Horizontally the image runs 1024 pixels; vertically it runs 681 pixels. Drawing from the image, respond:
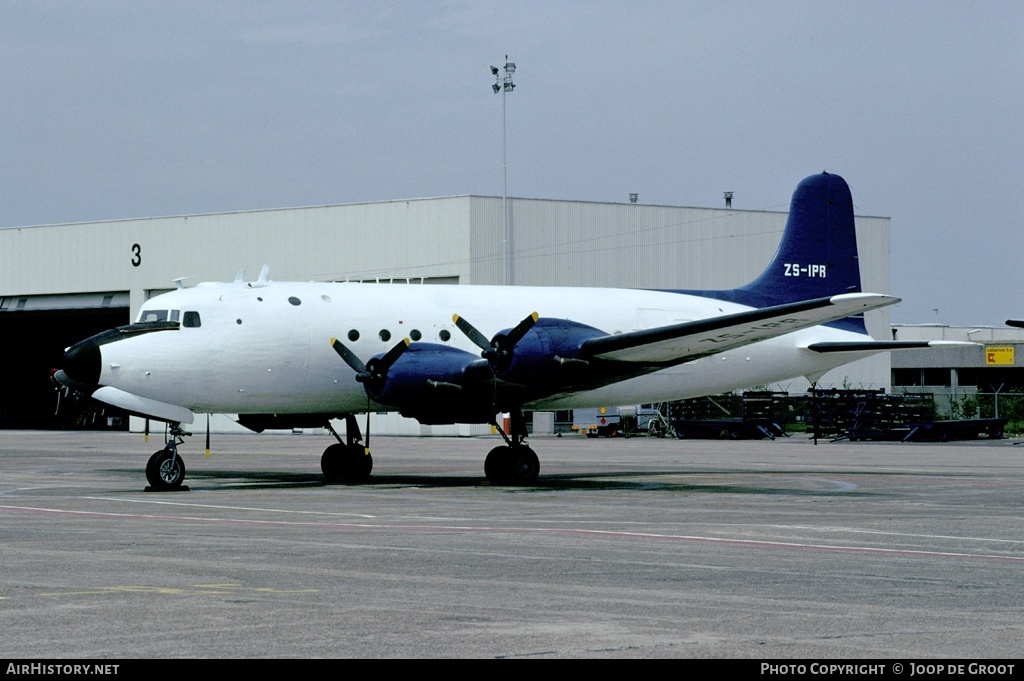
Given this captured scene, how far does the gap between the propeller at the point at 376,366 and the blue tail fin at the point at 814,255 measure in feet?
31.0

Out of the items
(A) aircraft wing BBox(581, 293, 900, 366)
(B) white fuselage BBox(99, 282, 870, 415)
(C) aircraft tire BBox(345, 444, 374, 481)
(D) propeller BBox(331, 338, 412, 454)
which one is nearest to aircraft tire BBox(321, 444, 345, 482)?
(C) aircraft tire BBox(345, 444, 374, 481)

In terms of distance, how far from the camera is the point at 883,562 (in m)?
13.8

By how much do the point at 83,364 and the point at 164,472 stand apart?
247cm

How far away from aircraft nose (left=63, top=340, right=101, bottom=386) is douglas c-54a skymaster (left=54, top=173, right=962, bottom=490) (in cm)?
2

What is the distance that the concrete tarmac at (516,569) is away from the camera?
9.12 meters

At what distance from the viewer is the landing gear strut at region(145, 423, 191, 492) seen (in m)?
25.3

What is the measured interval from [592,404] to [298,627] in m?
20.7

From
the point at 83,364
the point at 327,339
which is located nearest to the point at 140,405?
the point at 83,364

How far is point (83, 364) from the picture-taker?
24.9m

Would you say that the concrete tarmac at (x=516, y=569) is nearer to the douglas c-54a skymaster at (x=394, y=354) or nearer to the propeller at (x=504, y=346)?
the douglas c-54a skymaster at (x=394, y=354)

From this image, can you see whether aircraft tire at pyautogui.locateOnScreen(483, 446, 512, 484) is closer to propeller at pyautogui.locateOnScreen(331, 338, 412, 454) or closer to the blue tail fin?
propeller at pyautogui.locateOnScreen(331, 338, 412, 454)

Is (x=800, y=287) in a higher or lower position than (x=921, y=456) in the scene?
higher

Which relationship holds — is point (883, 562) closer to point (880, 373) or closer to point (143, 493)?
point (143, 493)

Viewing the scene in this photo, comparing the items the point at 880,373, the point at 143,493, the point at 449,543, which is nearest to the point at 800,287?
the point at 143,493
